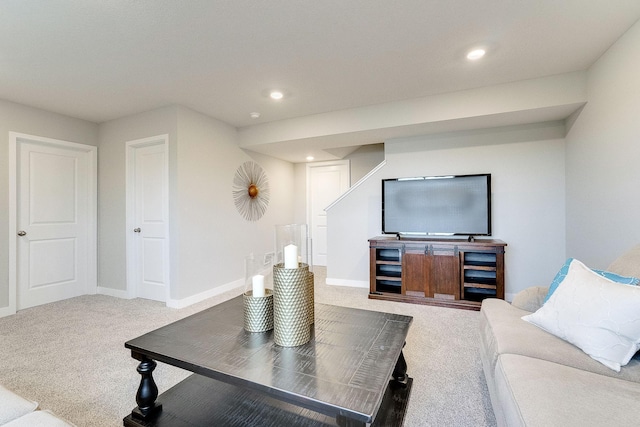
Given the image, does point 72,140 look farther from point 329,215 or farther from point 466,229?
point 466,229

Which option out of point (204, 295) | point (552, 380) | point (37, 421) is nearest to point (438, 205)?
point (552, 380)

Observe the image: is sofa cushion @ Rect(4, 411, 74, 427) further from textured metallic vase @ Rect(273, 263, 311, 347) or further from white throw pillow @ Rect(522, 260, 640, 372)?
white throw pillow @ Rect(522, 260, 640, 372)

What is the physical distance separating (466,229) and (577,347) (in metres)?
2.22

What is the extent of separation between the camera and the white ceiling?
1.83 meters

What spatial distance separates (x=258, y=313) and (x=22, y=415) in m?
0.84

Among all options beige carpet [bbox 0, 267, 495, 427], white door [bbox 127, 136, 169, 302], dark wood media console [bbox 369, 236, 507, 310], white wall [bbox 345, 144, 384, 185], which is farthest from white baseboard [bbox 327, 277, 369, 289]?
white door [bbox 127, 136, 169, 302]

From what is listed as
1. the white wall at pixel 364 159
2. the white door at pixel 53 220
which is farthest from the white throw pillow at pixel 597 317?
the white door at pixel 53 220

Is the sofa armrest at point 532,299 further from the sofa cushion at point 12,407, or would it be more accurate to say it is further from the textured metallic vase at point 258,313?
the sofa cushion at point 12,407

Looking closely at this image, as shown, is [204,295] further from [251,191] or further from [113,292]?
[251,191]

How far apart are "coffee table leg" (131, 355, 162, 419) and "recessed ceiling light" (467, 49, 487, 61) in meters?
2.98

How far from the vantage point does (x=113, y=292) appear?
387 cm

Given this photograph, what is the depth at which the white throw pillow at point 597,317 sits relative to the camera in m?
1.19

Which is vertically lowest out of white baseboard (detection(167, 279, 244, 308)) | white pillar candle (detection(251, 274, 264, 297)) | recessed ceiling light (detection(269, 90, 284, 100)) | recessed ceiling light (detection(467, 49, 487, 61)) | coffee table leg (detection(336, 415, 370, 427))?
white baseboard (detection(167, 279, 244, 308))

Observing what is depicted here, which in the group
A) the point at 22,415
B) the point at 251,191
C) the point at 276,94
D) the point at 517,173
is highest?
the point at 276,94
